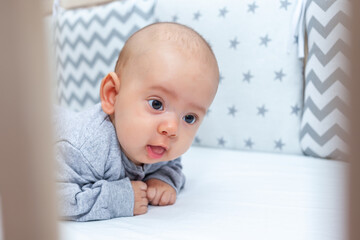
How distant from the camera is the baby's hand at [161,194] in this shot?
0.71m

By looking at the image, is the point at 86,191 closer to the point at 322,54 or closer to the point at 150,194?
the point at 150,194

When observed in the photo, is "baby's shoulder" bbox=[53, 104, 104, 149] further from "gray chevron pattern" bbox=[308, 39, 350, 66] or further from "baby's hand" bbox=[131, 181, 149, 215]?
"gray chevron pattern" bbox=[308, 39, 350, 66]

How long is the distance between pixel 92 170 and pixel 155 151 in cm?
10

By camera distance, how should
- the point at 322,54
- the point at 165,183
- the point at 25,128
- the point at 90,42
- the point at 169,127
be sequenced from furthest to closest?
the point at 90,42 < the point at 322,54 < the point at 165,183 < the point at 169,127 < the point at 25,128

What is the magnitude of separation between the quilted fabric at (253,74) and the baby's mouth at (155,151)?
450mm

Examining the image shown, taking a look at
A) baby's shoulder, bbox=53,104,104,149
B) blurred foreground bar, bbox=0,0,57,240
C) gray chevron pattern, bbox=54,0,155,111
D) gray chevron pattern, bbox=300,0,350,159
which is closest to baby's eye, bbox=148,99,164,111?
baby's shoulder, bbox=53,104,104,149

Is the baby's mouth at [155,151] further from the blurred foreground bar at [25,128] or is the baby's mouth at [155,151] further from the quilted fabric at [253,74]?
the quilted fabric at [253,74]

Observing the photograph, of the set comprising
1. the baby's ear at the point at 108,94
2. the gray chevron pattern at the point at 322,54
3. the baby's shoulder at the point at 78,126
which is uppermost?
the gray chevron pattern at the point at 322,54

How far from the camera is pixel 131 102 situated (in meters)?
0.65

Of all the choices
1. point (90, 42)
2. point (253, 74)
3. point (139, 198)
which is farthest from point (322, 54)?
point (90, 42)

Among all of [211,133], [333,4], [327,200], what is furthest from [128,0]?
[327,200]

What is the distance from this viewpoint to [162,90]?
24.9 inches

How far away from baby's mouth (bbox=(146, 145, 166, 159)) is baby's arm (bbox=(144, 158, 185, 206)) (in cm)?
8

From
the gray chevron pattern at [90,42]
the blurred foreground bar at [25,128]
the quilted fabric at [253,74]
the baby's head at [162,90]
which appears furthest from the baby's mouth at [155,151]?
the gray chevron pattern at [90,42]
